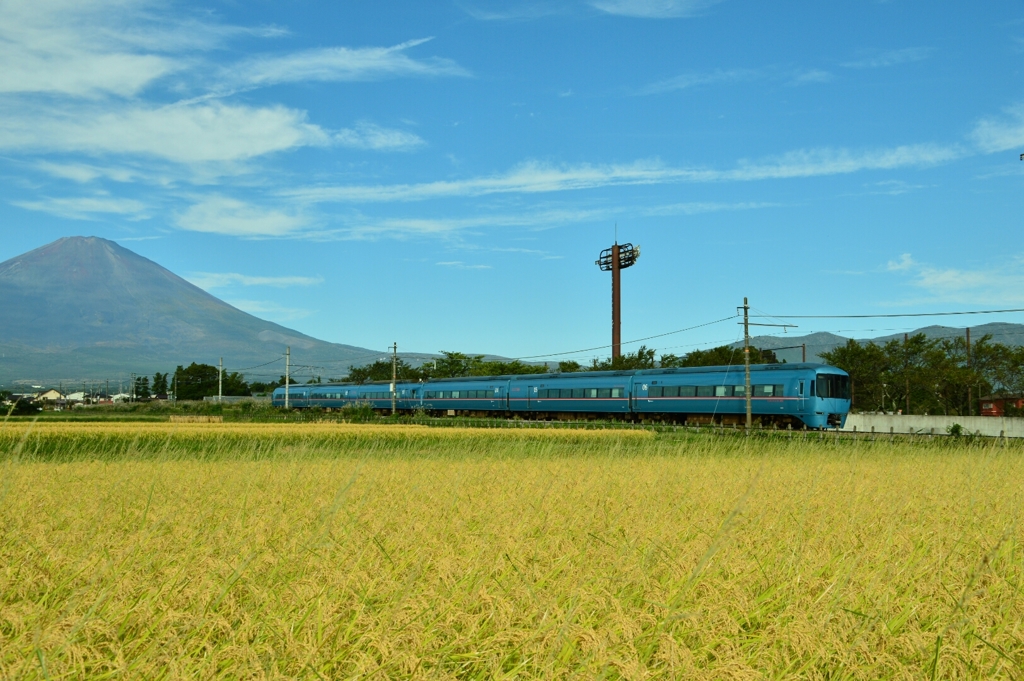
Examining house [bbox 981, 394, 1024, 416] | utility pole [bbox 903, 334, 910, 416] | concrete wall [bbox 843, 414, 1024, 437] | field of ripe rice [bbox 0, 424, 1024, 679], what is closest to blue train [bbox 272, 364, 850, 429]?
concrete wall [bbox 843, 414, 1024, 437]

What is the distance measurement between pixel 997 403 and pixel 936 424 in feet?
86.6

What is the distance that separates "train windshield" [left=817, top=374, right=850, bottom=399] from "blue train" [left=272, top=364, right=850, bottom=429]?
49mm

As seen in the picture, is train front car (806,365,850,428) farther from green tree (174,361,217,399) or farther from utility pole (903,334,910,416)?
green tree (174,361,217,399)

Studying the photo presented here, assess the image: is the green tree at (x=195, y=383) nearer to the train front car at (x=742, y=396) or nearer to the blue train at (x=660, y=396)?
the blue train at (x=660, y=396)

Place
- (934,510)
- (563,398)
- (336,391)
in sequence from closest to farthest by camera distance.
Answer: (934,510) → (563,398) → (336,391)

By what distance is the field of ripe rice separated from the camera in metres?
4.70

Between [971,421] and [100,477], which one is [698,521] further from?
[971,421]

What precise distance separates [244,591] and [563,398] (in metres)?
50.0

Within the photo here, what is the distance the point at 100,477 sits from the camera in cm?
1389

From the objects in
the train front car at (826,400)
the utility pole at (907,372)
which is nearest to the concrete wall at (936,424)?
the train front car at (826,400)

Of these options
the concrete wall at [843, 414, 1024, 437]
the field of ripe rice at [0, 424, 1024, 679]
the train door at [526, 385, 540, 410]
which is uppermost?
the train door at [526, 385, 540, 410]

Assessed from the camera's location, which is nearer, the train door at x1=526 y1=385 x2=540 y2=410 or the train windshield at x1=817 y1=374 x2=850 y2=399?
the train windshield at x1=817 y1=374 x2=850 y2=399

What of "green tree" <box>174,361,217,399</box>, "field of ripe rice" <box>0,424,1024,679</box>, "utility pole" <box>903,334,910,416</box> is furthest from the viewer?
"green tree" <box>174,361,217,399</box>

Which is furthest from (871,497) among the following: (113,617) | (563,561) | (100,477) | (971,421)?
(971,421)
